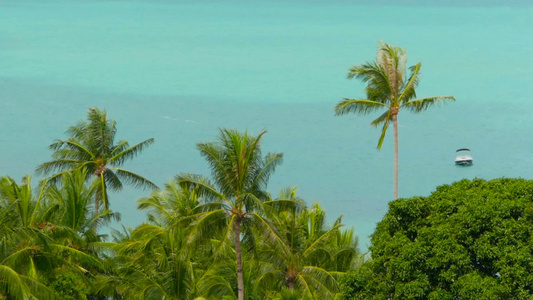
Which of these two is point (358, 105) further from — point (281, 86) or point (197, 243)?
point (281, 86)

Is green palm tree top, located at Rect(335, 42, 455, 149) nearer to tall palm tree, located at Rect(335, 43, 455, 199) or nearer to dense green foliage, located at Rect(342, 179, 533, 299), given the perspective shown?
tall palm tree, located at Rect(335, 43, 455, 199)

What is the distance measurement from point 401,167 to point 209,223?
46220 mm

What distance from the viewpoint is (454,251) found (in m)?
23.4

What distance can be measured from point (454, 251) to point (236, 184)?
9442 mm

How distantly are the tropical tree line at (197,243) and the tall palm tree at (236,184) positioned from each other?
0.11 ft

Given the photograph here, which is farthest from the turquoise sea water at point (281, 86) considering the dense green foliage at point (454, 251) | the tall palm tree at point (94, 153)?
the dense green foliage at point (454, 251)

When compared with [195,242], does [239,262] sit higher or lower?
lower

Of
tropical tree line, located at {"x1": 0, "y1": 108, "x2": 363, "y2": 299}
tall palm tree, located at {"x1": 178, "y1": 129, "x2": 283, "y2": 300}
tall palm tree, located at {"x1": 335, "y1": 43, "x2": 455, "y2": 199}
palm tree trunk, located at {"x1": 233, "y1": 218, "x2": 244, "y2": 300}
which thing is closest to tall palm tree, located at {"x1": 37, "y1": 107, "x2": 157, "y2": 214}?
tropical tree line, located at {"x1": 0, "y1": 108, "x2": 363, "y2": 299}

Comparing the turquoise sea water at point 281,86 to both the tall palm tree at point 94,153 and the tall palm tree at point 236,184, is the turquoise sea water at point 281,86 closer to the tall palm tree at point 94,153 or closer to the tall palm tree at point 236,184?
the tall palm tree at point 94,153

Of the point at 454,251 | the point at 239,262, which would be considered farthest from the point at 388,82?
the point at 454,251

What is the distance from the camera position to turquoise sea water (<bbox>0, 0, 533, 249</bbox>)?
74.9 m

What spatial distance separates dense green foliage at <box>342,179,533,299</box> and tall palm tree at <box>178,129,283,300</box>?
267 inches

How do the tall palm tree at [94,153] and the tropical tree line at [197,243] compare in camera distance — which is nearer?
the tropical tree line at [197,243]

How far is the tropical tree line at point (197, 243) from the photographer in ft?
95.7
